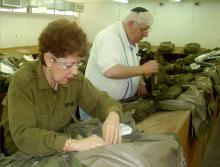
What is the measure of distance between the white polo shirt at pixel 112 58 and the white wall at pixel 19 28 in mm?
3706

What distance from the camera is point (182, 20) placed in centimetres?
852

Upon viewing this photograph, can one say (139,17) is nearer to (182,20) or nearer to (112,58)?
(112,58)

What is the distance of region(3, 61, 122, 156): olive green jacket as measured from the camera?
1341 mm

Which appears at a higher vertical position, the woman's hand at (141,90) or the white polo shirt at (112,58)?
the white polo shirt at (112,58)

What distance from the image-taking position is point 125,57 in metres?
2.55

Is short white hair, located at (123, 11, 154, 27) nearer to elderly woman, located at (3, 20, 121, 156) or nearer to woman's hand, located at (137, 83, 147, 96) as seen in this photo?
woman's hand, located at (137, 83, 147, 96)

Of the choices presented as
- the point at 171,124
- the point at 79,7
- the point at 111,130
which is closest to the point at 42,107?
the point at 111,130

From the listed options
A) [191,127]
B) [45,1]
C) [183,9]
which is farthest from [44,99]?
[183,9]

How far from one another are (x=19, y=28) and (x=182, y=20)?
4.16m

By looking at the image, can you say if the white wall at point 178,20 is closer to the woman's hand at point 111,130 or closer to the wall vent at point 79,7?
the wall vent at point 79,7

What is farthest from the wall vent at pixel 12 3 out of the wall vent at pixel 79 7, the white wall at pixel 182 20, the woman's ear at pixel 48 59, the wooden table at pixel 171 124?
the woman's ear at pixel 48 59

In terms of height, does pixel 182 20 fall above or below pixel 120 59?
above

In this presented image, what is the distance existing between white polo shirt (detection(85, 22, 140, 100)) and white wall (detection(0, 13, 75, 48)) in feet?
12.2

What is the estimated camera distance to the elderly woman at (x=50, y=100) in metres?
1.34
